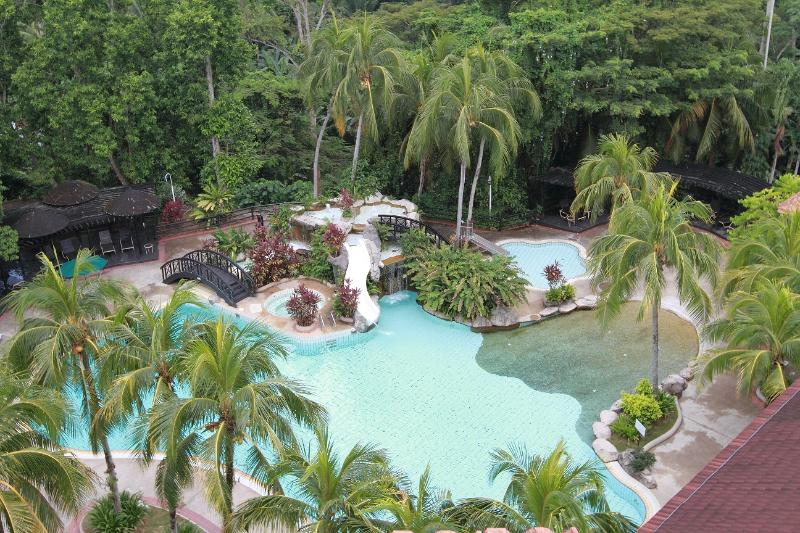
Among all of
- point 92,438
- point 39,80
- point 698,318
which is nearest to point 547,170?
point 698,318

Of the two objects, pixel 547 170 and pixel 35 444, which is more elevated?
pixel 35 444

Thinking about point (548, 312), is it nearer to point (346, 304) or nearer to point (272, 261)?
point (346, 304)

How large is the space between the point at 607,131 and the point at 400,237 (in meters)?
10.6

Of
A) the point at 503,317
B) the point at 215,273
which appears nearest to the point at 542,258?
the point at 503,317

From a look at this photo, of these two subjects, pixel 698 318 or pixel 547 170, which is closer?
pixel 698 318

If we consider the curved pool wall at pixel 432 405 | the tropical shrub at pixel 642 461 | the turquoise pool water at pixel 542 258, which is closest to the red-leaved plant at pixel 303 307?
the curved pool wall at pixel 432 405

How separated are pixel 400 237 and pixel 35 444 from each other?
1787 cm

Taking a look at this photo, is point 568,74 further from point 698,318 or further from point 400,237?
point 698,318

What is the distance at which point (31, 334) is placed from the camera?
12.1 metres

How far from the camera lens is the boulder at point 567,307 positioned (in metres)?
23.3

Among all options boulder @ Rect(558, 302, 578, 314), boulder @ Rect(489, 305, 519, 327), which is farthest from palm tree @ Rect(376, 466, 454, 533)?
boulder @ Rect(558, 302, 578, 314)

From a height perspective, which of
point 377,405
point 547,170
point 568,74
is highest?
point 568,74

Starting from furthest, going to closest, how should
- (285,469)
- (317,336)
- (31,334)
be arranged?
(317,336) → (31,334) → (285,469)

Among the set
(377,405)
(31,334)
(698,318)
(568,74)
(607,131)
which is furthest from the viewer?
(607,131)
